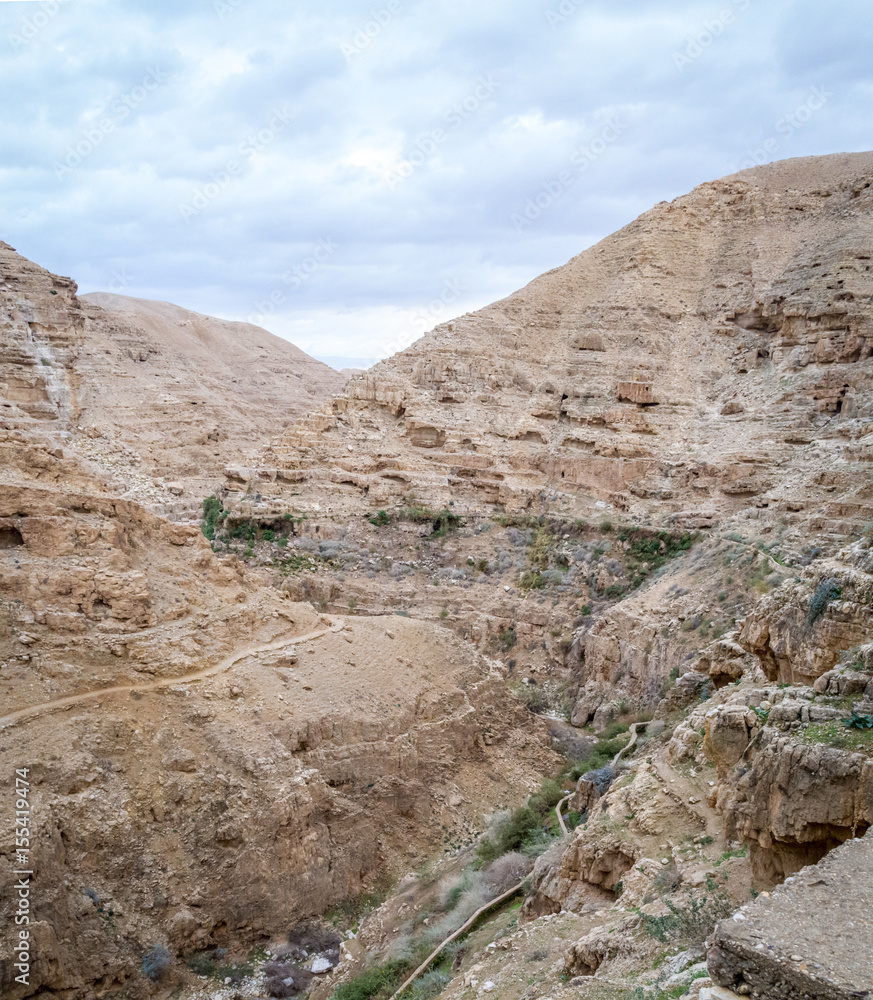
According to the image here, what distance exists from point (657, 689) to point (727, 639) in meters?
6.73

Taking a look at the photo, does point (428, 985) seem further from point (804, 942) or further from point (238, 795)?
point (804, 942)

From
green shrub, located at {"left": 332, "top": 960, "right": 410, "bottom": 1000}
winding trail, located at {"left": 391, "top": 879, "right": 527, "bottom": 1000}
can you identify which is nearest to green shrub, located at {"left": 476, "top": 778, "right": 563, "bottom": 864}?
winding trail, located at {"left": 391, "top": 879, "right": 527, "bottom": 1000}

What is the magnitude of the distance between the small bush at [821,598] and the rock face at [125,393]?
33.0 meters

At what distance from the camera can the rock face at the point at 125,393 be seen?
4272 centimetres

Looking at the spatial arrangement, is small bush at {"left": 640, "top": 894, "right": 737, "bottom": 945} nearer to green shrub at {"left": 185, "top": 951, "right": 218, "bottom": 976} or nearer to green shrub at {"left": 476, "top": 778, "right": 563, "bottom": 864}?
green shrub at {"left": 476, "top": 778, "right": 563, "bottom": 864}

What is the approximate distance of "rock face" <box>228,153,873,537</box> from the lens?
32.0 metres

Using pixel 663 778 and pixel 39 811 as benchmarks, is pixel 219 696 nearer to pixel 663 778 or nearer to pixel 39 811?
pixel 39 811

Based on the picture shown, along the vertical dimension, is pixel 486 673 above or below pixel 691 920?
below

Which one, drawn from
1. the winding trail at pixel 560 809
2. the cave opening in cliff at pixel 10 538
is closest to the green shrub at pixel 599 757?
the winding trail at pixel 560 809

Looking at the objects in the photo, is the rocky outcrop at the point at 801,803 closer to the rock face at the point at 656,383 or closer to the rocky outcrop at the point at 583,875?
the rocky outcrop at the point at 583,875

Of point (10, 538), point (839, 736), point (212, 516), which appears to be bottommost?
point (839, 736)

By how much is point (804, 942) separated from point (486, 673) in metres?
15.4

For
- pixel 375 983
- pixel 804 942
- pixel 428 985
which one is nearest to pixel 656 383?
pixel 375 983

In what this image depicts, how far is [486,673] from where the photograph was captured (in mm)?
20688
